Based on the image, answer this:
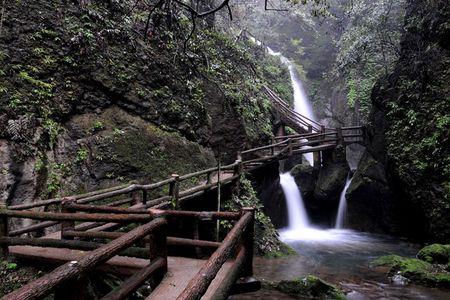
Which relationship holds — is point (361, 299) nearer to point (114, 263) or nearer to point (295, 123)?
point (114, 263)

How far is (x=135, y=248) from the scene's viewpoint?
393 centimetres

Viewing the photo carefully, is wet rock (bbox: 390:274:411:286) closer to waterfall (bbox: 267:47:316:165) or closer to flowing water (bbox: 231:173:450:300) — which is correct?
flowing water (bbox: 231:173:450:300)

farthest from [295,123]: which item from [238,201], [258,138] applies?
[238,201]

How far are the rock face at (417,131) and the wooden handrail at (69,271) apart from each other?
11.8m

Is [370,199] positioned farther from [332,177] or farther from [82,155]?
[82,155]

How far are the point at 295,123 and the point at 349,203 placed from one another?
214 inches

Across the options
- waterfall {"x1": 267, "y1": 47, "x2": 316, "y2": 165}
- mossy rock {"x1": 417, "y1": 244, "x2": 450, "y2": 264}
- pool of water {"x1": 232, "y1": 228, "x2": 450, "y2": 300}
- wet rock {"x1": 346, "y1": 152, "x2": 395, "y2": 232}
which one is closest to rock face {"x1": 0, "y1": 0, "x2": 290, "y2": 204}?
pool of water {"x1": 232, "y1": 228, "x2": 450, "y2": 300}

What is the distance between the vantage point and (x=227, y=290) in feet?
11.4

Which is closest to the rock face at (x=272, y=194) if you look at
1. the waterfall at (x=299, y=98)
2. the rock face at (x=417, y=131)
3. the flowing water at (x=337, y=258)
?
the flowing water at (x=337, y=258)

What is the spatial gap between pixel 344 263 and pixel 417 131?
5.73m

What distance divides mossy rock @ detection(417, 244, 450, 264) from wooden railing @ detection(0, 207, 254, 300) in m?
7.82

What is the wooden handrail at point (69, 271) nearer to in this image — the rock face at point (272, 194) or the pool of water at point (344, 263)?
the pool of water at point (344, 263)

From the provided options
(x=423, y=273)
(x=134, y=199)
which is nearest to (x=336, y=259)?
(x=423, y=273)

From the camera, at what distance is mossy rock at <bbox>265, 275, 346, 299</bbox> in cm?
636
